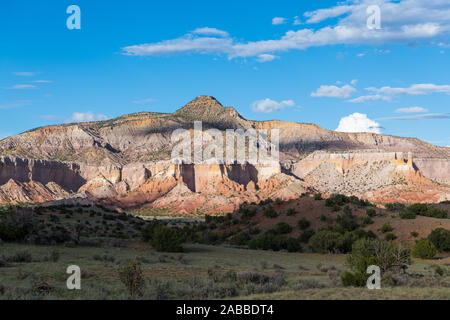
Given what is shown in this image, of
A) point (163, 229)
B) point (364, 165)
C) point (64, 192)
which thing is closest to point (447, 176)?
point (364, 165)

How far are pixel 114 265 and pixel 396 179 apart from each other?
117 metres

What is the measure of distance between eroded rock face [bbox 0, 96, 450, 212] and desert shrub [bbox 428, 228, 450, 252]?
73.2 m

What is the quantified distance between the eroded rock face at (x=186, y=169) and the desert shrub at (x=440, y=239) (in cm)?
7318

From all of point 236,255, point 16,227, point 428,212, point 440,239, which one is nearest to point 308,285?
point 236,255

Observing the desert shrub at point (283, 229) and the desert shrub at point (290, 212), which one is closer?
the desert shrub at point (283, 229)

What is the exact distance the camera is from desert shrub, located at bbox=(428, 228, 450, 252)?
35.6 m

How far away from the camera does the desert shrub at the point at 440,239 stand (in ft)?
117

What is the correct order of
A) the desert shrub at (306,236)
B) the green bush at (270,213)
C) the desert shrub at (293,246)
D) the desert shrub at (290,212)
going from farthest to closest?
the green bush at (270,213) → the desert shrub at (290,212) → the desert shrub at (306,236) → the desert shrub at (293,246)

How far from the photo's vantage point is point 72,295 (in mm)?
13844

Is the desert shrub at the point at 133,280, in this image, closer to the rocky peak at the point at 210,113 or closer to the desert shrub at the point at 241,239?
the desert shrub at the point at 241,239

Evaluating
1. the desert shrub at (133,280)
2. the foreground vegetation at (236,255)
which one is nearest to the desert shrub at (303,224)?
the foreground vegetation at (236,255)

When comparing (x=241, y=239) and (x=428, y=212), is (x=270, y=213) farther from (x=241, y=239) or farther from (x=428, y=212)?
(x=428, y=212)

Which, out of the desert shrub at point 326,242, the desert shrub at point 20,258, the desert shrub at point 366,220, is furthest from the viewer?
the desert shrub at point 366,220
